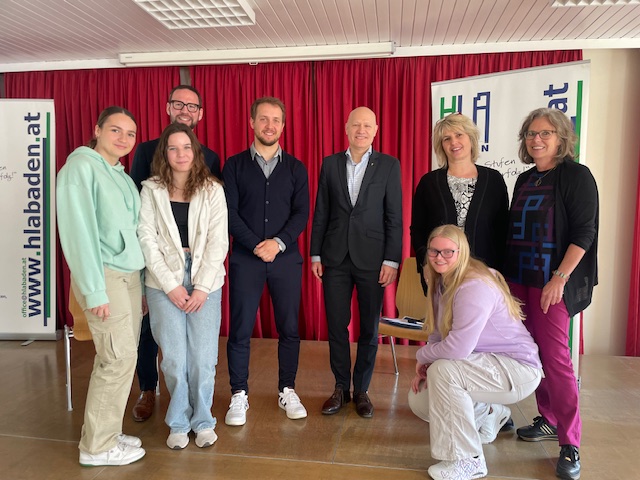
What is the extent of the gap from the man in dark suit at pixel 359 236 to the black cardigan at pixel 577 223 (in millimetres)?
776

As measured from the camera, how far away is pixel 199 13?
327 cm

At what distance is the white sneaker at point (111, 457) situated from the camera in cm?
214

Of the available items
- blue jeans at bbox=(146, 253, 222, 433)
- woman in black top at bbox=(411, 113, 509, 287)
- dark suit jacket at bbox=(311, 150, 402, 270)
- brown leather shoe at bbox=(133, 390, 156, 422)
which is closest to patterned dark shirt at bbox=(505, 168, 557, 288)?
woman in black top at bbox=(411, 113, 509, 287)

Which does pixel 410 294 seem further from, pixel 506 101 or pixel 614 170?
pixel 614 170

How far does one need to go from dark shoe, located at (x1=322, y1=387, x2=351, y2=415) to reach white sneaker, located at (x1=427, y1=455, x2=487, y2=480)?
71 centimetres

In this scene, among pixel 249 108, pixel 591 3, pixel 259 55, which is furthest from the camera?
pixel 249 108

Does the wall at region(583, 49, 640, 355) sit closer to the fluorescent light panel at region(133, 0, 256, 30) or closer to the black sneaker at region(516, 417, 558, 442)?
the black sneaker at region(516, 417, 558, 442)

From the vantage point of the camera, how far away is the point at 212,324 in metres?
2.31

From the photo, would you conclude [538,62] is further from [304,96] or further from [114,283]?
[114,283]

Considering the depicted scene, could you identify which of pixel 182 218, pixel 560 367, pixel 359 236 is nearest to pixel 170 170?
pixel 182 218

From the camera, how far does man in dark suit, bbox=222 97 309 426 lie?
2.50 metres

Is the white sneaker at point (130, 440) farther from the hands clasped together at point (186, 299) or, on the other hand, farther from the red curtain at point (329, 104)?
the red curtain at point (329, 104)

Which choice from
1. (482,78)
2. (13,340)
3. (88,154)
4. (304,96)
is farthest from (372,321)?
(13,340)

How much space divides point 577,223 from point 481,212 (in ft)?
1.36
